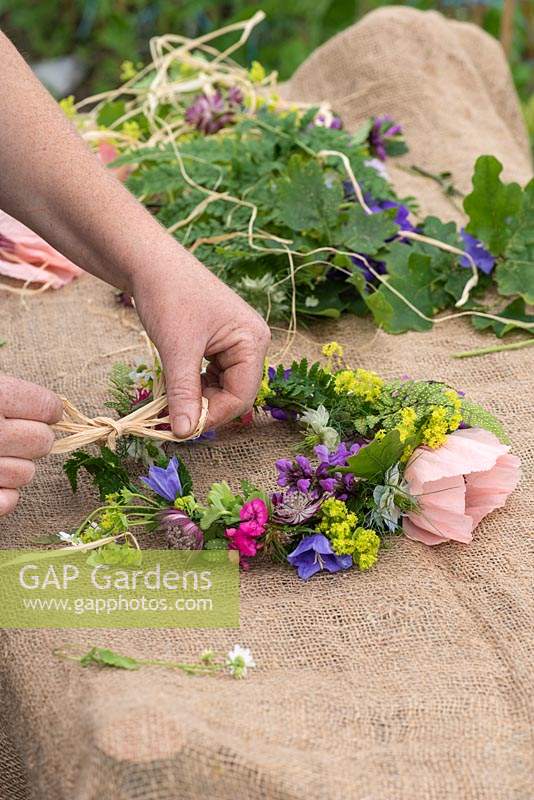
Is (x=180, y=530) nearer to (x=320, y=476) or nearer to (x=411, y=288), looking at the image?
(x=320, y=476)

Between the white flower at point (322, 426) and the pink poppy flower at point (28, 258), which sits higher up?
the pink poppy flower at point (28, 258)

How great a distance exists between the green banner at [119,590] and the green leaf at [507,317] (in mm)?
640

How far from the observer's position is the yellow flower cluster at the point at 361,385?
50.4 inches

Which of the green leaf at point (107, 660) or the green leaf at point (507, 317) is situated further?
the green leaf at point (507, 317)

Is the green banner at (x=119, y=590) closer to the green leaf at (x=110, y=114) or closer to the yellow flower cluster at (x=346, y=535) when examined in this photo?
the yellow flower cluster at (x=346, y=535)

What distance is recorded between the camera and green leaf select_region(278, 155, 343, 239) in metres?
1.58

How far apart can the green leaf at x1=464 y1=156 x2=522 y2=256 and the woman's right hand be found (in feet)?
2.68

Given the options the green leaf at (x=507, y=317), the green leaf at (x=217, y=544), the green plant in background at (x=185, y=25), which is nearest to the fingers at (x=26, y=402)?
the green leaf at (x=217, y=544)

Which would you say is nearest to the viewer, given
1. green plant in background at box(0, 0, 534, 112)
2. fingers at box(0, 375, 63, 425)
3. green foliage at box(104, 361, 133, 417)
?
fingers at box(0, 375, 63, 425)

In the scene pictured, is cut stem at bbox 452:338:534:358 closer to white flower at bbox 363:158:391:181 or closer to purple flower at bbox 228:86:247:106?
white flower at bbox 363:158:391:181

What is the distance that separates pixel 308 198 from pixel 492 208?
299 millimetres

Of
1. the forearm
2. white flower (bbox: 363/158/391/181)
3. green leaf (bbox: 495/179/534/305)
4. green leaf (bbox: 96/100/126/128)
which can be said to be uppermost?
the forearm

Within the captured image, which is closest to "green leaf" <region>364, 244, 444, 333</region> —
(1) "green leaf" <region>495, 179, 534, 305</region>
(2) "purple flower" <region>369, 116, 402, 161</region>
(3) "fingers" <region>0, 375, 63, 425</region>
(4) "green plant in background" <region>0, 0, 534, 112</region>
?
(1) "green leaf" <region>495, 179, 534, 305</region>

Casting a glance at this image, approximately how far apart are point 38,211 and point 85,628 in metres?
0.55
